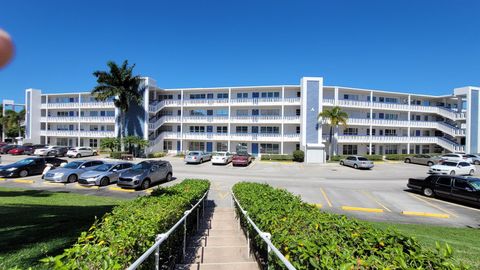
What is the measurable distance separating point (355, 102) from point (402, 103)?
1151cm

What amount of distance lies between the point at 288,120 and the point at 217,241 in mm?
38253

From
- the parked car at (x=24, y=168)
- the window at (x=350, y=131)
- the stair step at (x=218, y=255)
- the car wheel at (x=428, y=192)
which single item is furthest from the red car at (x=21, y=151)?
the car wheel at (x=428, y=192)

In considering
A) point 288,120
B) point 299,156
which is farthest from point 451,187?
point 288,120

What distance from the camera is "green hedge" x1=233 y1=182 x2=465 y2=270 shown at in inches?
109

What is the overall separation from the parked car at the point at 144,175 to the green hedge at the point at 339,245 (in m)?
14.2

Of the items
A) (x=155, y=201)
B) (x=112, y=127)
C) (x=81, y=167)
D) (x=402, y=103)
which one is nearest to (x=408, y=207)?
(x=155, y=201)

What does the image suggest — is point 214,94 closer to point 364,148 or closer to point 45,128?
point 364,148

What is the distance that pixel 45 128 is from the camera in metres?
55.9

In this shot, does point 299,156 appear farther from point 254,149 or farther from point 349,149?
point 349,149

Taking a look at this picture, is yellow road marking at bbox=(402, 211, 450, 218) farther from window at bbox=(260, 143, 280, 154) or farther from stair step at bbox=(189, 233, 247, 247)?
window at bbox=(260, 143, 280, 154)

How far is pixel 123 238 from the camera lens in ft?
11.1

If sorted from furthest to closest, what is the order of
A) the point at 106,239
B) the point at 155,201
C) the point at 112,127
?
1. the point at 112,127
2. the point at 155,201
3. the point at 106,239

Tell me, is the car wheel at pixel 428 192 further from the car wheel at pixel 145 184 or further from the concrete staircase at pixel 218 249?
the car wheel at pixel 145 184

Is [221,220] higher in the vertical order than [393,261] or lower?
lower
